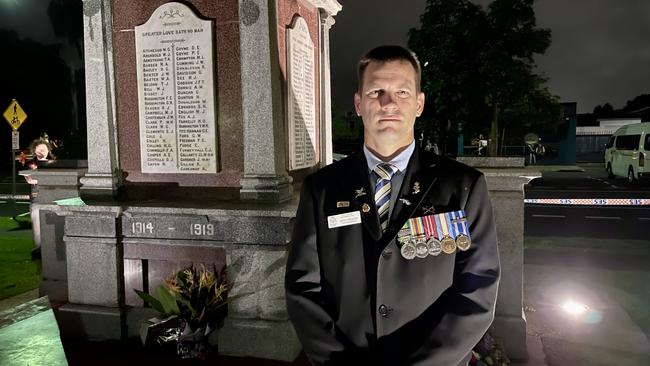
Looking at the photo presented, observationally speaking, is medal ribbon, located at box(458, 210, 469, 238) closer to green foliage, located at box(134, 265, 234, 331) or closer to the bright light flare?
→ green foliage, located at box(134, 265, 234, 331)

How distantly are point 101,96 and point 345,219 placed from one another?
15.5 feet

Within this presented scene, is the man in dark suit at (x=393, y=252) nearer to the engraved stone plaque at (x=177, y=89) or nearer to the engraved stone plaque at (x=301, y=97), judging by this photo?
the engraved stone plaque at (x=177, y=89)

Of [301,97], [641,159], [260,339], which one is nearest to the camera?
[260,339]

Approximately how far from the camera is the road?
12398 millimetres

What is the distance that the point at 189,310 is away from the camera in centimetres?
507

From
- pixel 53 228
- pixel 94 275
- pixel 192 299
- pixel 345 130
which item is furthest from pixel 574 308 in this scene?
pixel 345 130

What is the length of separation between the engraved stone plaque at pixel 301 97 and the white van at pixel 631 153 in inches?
835

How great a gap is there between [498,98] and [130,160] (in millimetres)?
23897

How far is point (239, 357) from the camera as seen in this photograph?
498 centimetres

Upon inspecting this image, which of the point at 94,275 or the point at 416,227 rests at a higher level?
the point at 416,227

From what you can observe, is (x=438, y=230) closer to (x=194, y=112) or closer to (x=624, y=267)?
(x=194, y=112)

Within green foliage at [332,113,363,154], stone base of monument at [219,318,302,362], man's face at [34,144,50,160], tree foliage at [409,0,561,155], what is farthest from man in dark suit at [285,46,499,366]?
green foliage at [332,113,363,154]

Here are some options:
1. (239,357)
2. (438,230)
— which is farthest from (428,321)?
(239,357)

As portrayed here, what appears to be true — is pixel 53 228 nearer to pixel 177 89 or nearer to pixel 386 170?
pixel 177 89
